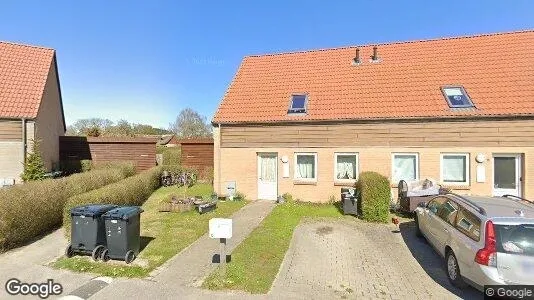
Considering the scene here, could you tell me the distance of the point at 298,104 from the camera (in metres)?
14.3

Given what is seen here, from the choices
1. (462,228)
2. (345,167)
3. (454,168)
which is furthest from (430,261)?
(454,168)

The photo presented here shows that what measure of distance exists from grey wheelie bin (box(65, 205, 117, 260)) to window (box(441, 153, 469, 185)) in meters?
11.8

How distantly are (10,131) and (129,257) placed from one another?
39.1 feet

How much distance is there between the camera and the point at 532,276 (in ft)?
16.2

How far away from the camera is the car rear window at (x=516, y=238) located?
5.06m

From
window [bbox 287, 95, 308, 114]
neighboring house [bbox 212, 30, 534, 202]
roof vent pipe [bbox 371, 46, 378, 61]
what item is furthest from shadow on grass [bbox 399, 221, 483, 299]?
roof vent pipe [bbox 371, 46, 378, 61]

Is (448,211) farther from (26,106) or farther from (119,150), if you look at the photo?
(119,150)

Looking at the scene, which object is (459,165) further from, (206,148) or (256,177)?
(206,148)

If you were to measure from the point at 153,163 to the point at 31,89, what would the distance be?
24.2 feet

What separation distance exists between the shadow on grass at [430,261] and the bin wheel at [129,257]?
648 centimetres

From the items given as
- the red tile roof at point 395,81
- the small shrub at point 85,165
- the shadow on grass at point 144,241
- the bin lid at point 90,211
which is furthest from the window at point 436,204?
the small shrub at point 85,165

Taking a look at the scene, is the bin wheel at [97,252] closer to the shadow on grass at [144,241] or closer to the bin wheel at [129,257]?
the bin wheel at [129,257]

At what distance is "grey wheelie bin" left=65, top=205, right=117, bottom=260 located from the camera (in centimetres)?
710

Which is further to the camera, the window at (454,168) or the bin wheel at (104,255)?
the window at (454,168)
